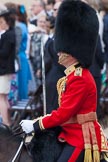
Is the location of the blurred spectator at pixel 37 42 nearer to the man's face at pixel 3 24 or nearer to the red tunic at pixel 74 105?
the man's face at pixel 3 24

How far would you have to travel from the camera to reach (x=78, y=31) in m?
4.22

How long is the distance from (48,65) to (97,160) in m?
2.97

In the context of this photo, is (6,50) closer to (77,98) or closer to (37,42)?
(37,42)

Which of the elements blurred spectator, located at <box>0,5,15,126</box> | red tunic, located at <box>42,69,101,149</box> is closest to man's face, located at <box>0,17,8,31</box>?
blurred spectator, located at <box>0,5,15,126</box>

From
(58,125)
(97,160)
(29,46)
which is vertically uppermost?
(29,46)

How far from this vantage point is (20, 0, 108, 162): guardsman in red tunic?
4.04m

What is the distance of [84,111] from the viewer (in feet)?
13.5

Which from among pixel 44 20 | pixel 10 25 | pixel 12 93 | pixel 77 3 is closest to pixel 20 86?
pixel 12 93

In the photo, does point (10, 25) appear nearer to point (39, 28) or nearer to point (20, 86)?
point (39, 28)

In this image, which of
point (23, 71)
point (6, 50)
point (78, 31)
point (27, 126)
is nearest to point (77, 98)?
point (27, 126)

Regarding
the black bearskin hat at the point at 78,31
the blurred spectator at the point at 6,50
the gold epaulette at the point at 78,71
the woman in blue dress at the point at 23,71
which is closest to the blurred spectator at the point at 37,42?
the woman in blue dress at the point at 23,71

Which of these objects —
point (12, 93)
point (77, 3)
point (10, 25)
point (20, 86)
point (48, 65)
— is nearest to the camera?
point (77, 3)

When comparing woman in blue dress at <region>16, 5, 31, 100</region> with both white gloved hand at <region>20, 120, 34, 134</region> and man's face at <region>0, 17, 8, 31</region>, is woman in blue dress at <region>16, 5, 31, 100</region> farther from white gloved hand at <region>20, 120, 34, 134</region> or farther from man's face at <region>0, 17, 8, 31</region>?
→ white gloved hand at <region>20, 120, 34, 134</region>

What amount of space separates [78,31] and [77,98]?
55 centimetres
